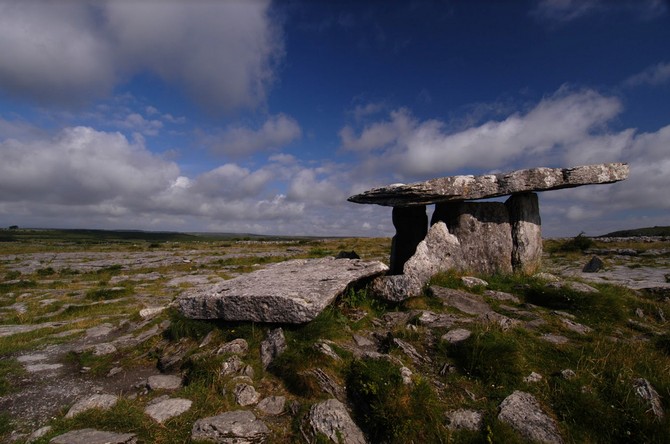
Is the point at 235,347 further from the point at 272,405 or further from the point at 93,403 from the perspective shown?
the point at 93,403

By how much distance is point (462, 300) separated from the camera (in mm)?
9375

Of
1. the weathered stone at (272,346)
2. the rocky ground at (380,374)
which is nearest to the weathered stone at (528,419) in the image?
the rocky ground at (380,374)

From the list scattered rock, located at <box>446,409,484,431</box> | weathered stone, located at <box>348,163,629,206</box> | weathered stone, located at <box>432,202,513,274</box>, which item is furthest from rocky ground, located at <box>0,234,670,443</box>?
weathered stone, located at <box>348,163,629,206</box>

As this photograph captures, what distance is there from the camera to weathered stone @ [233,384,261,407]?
618cm

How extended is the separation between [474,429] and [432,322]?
3039 millimetres

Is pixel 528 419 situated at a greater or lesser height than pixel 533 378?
lesser

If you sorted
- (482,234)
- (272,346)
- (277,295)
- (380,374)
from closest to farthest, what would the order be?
(380,374) → (272,346) → (277,295) → (482,234)

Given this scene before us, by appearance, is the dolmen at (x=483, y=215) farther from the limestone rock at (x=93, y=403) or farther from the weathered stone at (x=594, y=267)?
the limestone rock at (x=93, y=403)

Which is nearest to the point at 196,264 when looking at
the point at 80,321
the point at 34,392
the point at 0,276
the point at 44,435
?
the point at 0,276

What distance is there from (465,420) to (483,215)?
8.94 m

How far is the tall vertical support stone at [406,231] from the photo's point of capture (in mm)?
15047

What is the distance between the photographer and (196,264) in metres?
31.8

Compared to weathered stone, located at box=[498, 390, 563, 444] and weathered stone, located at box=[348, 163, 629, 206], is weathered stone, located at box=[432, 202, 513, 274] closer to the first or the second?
weathered stone, located at box=[348, 163, 629, 206]

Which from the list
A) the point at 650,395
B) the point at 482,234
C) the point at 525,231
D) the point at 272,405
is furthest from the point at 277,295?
the point at 525,231
